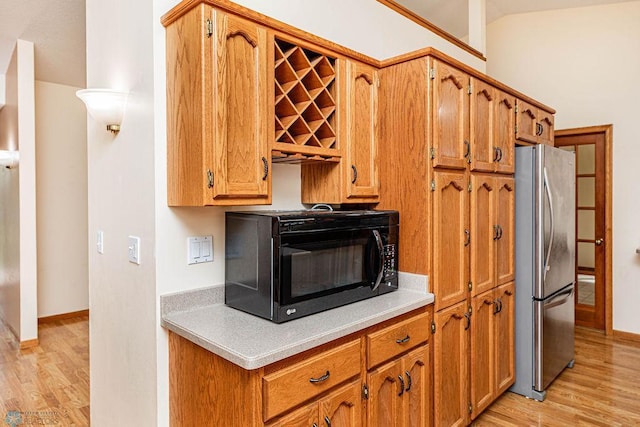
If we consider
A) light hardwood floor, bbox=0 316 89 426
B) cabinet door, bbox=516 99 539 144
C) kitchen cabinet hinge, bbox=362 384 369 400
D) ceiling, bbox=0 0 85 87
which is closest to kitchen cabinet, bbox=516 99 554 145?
cabinet door, bbox=516 99 539 144

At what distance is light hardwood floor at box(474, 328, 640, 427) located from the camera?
101 inches

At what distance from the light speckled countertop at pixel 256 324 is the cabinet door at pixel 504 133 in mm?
1158

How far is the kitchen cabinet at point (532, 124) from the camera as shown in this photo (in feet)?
9.52

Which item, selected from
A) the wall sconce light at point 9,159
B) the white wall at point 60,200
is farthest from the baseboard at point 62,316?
the wall sconce light at point 9,159

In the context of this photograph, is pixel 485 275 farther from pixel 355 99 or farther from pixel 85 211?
pixel 85 211

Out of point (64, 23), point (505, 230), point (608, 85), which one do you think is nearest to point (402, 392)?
point (505, 230)

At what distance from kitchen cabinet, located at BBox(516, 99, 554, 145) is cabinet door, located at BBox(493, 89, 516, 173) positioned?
9 cm

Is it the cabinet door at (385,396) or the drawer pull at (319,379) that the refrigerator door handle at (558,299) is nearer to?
the cabinet door at (385,396)

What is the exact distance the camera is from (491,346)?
8.61 ft

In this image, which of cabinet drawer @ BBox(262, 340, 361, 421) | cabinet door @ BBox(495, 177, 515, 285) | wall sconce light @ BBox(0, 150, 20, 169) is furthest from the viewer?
wall sconce light @ BBox(0, 150, 20, 169)

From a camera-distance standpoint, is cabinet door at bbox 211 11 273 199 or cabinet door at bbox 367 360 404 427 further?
cabinet door at bbox 367 360 404 427

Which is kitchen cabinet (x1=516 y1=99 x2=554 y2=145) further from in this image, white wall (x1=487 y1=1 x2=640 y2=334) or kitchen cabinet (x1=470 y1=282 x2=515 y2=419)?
white wall (x1=487 y1=1 x2=640 y2=334)

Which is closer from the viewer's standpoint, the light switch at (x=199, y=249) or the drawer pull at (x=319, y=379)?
the drawer pull at (x=319, y=379)

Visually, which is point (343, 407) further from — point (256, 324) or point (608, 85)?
point (608, 85)
